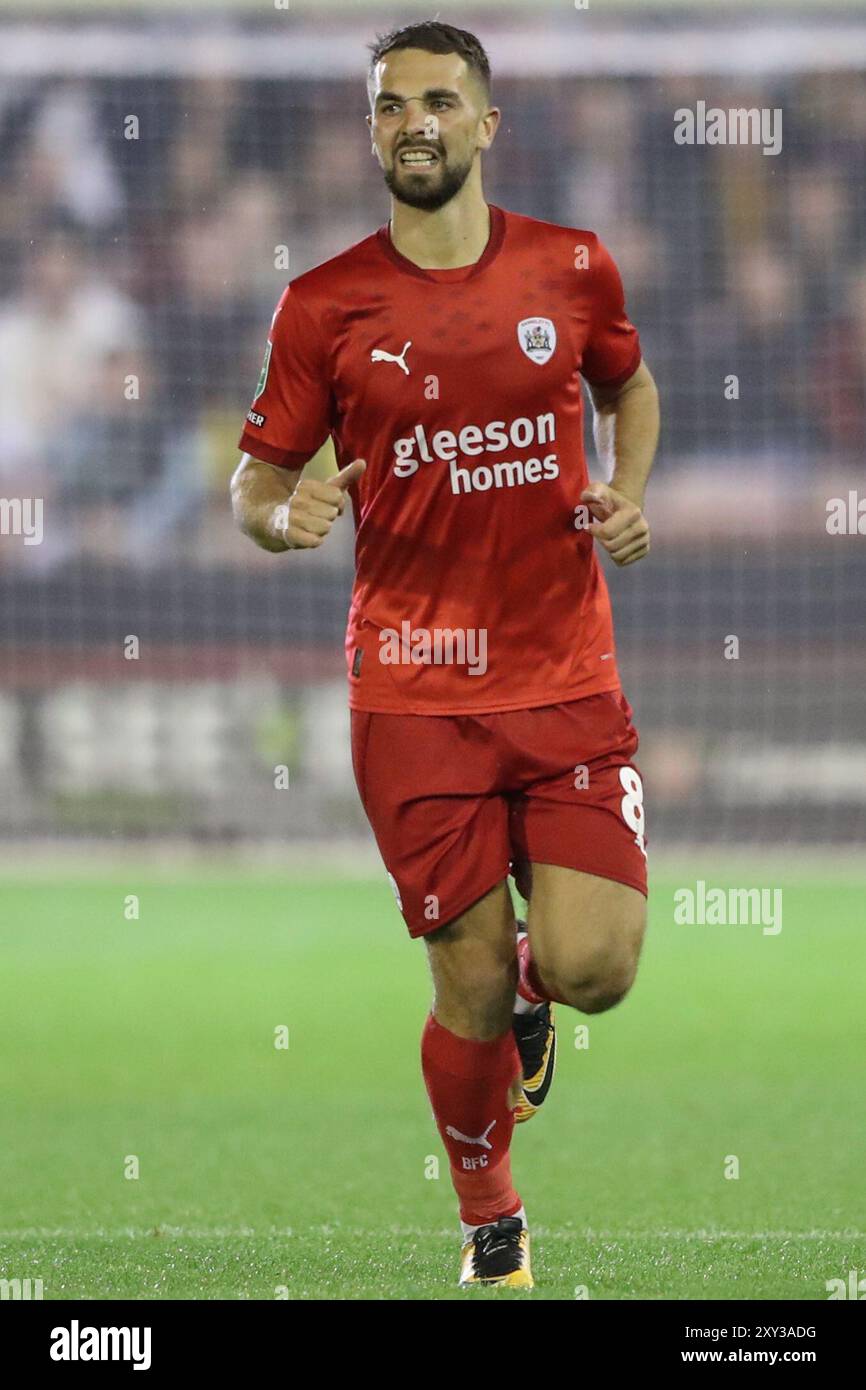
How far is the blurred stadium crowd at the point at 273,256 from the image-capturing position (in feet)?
40.8

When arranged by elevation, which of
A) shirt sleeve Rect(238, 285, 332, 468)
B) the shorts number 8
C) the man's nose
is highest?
the man's nose

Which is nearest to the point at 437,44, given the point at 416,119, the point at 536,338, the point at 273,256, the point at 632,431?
the point at 416,119

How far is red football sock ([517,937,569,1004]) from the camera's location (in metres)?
4.70

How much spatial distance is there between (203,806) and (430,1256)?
7.74 meters

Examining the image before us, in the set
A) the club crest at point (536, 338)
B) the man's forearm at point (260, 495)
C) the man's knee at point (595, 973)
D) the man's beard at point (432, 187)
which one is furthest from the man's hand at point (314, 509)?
the man's knee at point (595, 973)

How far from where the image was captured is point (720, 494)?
12.5m

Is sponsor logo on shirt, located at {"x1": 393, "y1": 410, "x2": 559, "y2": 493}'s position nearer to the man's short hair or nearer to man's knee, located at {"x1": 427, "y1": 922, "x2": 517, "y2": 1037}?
the man's short hair

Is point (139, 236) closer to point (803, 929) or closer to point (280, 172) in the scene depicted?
point (280, 172)

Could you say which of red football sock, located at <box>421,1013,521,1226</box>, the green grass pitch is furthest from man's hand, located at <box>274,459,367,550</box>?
the green grass pitch

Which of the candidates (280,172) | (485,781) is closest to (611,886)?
(485,781)

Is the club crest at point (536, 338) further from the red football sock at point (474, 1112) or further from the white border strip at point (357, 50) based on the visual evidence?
the white border strip at point (357, 50)

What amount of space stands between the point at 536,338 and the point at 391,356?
12.8 inches

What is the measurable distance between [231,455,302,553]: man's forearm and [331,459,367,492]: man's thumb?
0.21 m

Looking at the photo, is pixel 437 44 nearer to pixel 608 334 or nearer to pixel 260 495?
pixel 608 334
